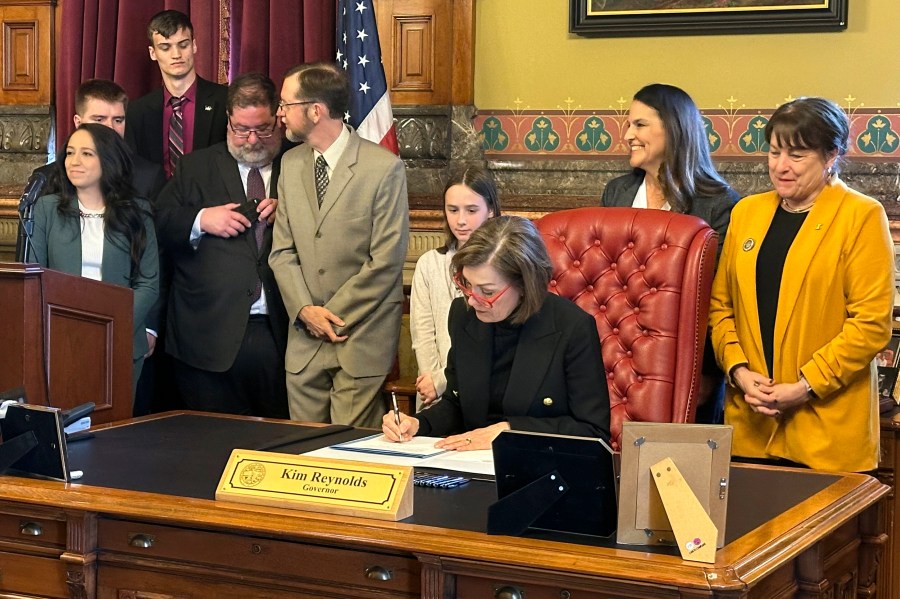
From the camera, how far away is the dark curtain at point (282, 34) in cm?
581

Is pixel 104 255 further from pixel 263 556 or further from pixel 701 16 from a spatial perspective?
pixel 701 16

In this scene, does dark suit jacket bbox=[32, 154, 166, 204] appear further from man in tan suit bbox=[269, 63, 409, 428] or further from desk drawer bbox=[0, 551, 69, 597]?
desk drawer bbox=[0, 551, 69, 597]

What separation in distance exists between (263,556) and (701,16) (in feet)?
11.3

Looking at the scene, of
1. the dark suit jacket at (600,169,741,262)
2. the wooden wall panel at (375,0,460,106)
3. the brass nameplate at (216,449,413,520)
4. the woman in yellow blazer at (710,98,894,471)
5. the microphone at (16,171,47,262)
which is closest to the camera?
the brass nameplate at (216,449,413,520)

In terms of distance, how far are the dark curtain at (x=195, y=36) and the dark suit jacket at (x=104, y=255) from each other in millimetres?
1485

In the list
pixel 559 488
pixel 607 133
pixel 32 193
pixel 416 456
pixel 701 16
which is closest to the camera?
pixel 559 488

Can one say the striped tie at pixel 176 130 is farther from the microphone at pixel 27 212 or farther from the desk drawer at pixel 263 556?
the desk drawer at pixel 263 556

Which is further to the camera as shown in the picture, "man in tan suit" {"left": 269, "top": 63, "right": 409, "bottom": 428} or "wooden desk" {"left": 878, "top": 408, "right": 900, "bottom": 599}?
"man in tan suit" {"left": 269, "top": 63, "right": 409, "bottom": 428}

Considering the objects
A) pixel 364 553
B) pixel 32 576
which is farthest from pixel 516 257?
pixel 32 576

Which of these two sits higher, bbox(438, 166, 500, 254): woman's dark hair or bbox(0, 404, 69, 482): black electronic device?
bbox(438, 166, 500, 254): woman's dark hair

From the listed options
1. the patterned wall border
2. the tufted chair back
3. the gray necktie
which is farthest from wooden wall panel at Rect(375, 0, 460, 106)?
the tufted chair back

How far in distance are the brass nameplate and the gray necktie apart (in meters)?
2.01

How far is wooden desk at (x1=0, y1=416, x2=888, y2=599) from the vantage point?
2.37 meters

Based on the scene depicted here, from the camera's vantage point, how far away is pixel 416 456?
3160 mm
